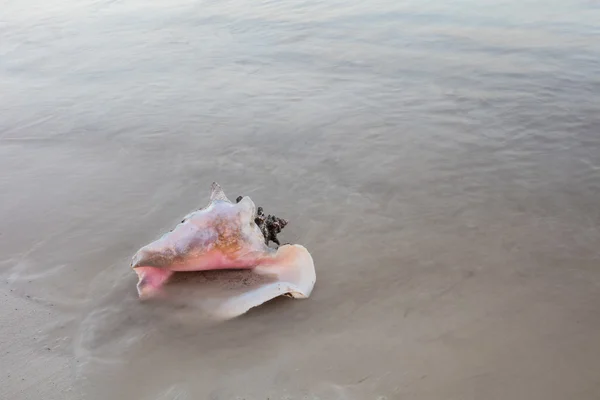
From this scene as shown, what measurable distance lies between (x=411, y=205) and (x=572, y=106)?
178cm

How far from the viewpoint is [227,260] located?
8.08ft

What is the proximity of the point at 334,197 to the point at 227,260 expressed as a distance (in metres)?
0.90

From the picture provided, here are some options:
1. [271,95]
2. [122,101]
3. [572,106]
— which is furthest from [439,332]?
[122,101]

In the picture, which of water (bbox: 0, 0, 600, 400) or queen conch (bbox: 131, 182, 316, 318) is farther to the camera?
queen conch (bbox: 131, 182, 316, 318)

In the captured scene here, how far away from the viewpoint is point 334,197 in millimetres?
3145

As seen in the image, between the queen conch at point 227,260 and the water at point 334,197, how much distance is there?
0.32 feet

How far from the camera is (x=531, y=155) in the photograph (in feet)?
11.2

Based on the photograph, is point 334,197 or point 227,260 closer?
point 227,260

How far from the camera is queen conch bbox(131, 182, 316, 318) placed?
2367 millimetres

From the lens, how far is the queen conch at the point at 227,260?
2.37 m

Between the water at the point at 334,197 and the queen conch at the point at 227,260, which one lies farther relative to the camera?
the queen conch at the point at 227,260

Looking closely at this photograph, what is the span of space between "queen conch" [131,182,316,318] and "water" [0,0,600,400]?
10cm

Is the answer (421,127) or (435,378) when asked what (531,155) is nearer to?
(421,127)

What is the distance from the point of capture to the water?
80.0 inches
